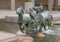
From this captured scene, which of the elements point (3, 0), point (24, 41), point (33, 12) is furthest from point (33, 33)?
point (3, 0)

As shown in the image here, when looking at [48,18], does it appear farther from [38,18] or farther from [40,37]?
[40,37]

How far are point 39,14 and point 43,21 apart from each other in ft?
0.79

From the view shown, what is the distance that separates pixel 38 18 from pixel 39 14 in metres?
0.18

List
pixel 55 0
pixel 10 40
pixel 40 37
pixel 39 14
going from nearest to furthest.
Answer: pixel 10 40 → pixel 40 37 → pixel 39 14 → pixel 55 0

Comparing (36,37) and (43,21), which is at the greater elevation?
(43,21)

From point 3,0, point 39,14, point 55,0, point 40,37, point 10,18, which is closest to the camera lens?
point 40,37

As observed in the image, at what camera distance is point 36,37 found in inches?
219

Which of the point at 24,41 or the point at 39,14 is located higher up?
the point at 39,14

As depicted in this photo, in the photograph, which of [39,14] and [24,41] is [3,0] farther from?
[24,41]

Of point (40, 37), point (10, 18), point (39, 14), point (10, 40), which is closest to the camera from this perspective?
point (10, 40)

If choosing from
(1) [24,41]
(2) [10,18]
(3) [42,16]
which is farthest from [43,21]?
(2) [10,18]

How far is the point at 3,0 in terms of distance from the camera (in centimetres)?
1645

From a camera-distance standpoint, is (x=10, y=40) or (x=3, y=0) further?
(x=3, y=0)

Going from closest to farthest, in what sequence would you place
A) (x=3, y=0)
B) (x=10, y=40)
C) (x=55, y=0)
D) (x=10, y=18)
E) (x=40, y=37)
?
(x=10, y=40), (x=40, y=37), (x=10, y=18), (x=55, y=0), (x=3, y=0)
